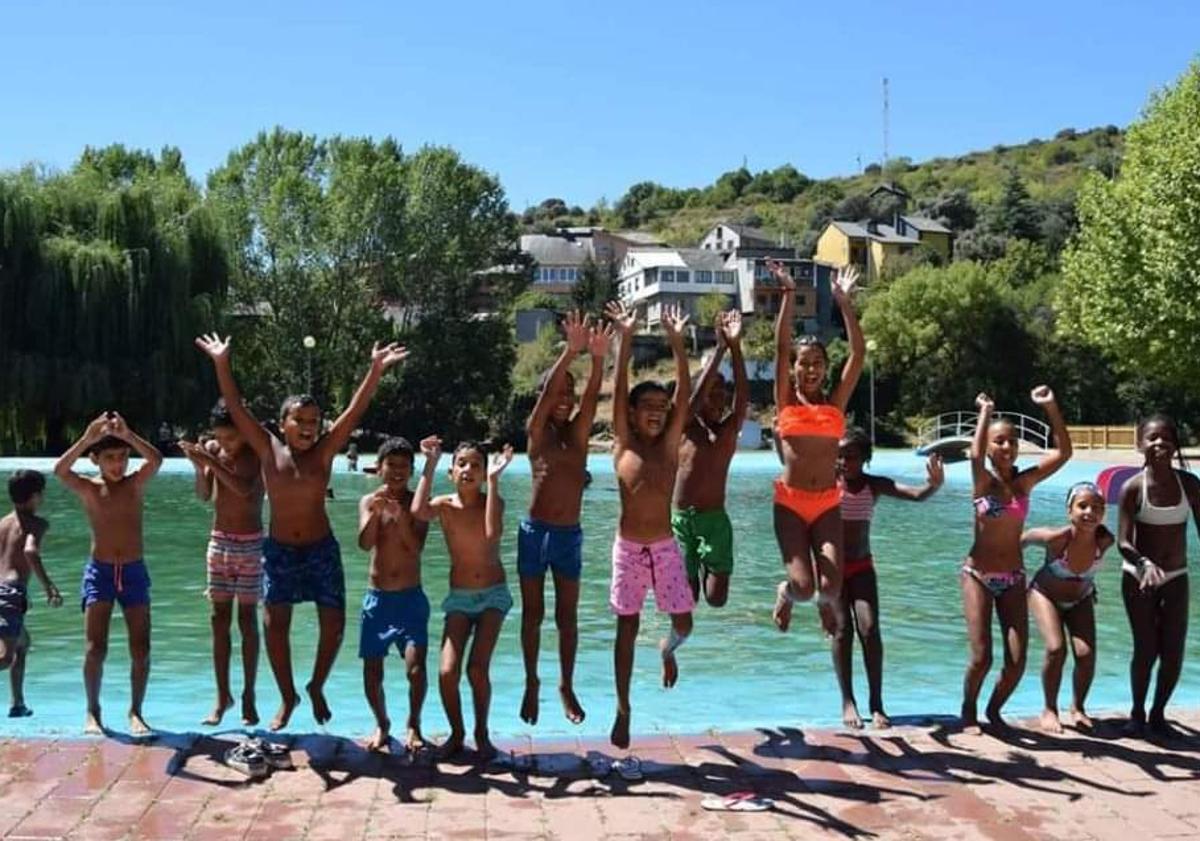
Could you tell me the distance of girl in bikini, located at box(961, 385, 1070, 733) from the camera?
20.6 feet

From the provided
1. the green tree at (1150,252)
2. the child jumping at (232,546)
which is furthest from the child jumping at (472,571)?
the green tree at (1150,252)

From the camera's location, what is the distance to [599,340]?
6.23m

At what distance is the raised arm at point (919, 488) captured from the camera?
265 inches

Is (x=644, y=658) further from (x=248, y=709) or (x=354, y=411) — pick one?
(x=354, y=411)

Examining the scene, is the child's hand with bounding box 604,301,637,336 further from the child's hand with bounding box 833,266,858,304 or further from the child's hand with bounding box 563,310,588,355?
the child's hand with bounding box 833,266,858,304

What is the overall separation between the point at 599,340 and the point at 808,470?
1.35m

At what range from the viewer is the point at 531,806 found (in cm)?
501

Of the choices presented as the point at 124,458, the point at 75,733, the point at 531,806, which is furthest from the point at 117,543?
the point at 531,806

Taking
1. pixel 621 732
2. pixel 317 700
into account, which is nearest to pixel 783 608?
pixel 621 732

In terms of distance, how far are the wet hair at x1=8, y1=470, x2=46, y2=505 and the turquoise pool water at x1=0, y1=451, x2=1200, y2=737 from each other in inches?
51.2

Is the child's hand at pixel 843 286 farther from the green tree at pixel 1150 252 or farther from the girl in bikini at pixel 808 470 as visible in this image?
the green tree at pixel 1150 252

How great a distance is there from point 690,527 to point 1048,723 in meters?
2.21

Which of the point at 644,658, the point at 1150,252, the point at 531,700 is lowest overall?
the point at 644,658

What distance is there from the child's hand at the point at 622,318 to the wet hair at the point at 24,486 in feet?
11.1
